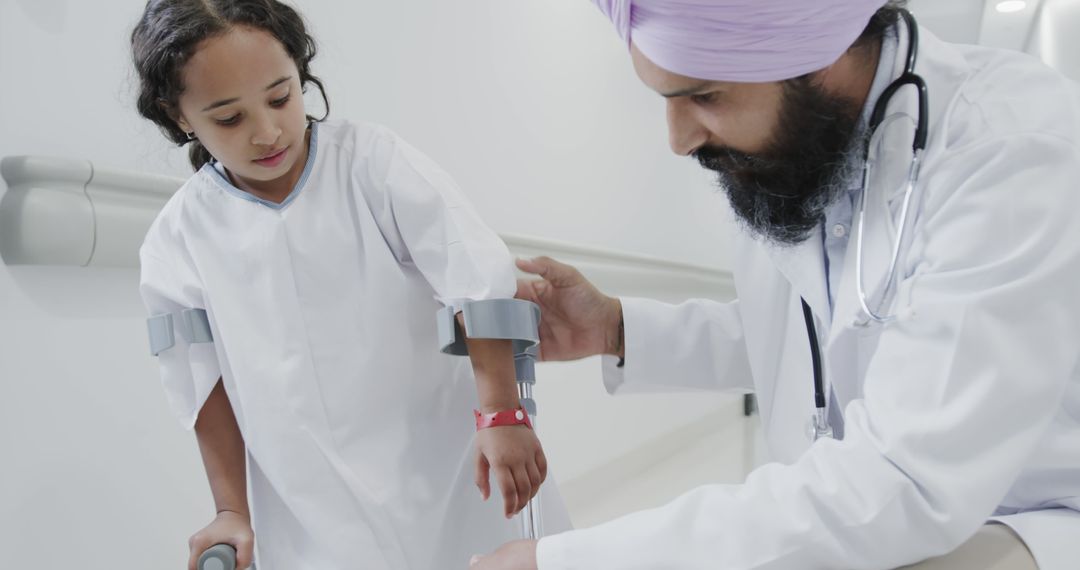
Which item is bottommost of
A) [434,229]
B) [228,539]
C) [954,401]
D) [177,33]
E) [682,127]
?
[228,539]

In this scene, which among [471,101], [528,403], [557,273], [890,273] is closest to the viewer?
[890,273]

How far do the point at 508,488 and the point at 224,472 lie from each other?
361 millimetres

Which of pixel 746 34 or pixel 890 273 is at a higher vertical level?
pixel 746 34

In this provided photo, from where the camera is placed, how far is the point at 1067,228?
755mm

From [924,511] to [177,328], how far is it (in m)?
0.82

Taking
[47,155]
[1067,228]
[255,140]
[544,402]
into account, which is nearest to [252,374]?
[255,140]

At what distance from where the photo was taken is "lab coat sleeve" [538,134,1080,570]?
72 cm

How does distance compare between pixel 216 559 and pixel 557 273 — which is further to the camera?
pixel 557 273

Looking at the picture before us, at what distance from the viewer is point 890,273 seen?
2.75 ft

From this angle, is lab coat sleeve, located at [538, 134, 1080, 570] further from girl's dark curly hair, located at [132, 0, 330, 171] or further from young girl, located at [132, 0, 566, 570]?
girl's dark curly hair, located at [132, 0, 330, 171]

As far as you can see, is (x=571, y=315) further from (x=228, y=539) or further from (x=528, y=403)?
(x=228, y=539)

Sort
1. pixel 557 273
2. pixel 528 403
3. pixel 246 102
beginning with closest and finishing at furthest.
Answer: pixel 246 102 → pixel 528 403 → pixel 557 273

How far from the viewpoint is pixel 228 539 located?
0.99m

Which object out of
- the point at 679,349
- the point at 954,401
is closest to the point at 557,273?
the point at 679,349
